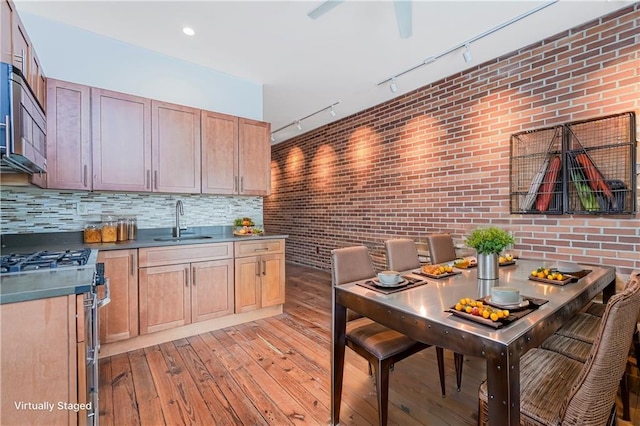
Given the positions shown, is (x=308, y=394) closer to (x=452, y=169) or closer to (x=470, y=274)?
(x=470, y=274)

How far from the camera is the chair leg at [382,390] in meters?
1.47

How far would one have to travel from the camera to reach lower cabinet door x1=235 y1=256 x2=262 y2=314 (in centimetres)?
316

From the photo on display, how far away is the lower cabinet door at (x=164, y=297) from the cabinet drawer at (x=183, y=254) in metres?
0.06

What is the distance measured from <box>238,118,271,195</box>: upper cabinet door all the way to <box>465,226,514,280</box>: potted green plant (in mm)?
2479

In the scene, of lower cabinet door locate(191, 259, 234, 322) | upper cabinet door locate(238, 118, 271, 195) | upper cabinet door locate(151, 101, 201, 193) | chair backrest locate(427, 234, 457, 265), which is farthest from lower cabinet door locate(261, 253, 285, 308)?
chair backrest locate(427, 234, 457, 265)

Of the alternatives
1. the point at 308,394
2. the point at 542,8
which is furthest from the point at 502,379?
the point at 542,8

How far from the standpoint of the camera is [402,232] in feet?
13.4

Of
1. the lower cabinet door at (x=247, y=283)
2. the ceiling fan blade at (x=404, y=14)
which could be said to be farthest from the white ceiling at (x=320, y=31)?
the lower cabinet door at (x=247, y=283)

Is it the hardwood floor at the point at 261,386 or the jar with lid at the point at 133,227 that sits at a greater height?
the jar with lid at the point at 133,227

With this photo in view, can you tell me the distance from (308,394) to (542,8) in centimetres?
338

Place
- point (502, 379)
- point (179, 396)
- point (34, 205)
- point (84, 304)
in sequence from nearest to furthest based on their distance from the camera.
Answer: point (502, 379) < point (84, 304) < point (179, 396) < point (34, 205)

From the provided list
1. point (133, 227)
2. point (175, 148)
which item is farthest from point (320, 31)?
point (133, 227)

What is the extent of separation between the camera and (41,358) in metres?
1.12

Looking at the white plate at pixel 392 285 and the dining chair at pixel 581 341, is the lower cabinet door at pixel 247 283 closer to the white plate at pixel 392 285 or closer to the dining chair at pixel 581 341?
the white plate at pixel 392 285
